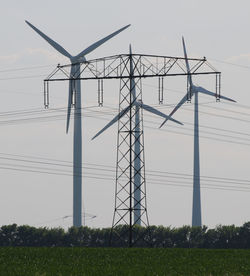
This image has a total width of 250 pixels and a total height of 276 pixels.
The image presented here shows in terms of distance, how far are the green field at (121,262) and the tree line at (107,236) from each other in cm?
9499

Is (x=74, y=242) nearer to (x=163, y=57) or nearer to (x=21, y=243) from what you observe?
(x=21, y=243)

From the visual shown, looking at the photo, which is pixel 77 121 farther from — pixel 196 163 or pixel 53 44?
pixel 196 163

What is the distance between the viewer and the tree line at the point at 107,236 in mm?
176000

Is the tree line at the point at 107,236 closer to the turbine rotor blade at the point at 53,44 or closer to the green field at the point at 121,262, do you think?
the turbine rotor blade at the point at 53,44

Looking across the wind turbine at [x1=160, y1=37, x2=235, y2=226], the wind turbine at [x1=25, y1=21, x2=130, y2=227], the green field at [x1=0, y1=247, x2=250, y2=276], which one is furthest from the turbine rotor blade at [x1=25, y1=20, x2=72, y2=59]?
the green field at [x1=0, y1=247, x2=250, y2=276]

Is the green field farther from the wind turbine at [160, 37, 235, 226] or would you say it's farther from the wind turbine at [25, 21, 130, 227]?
the wind turbine at [160, 37, 235, 226]

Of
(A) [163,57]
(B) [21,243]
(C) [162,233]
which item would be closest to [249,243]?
(C) [162,233]

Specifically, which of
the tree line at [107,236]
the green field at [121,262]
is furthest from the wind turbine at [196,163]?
the green field at [121,262]

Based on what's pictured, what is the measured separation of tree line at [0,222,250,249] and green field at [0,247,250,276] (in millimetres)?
94988

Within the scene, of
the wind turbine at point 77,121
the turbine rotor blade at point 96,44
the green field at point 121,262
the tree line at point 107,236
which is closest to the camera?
the green field at point 121,262

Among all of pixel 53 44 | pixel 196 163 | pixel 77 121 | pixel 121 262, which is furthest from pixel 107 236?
pixel 121 262

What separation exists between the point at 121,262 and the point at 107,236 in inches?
4566

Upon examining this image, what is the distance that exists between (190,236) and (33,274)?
428 ft

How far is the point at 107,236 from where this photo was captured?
588ft
